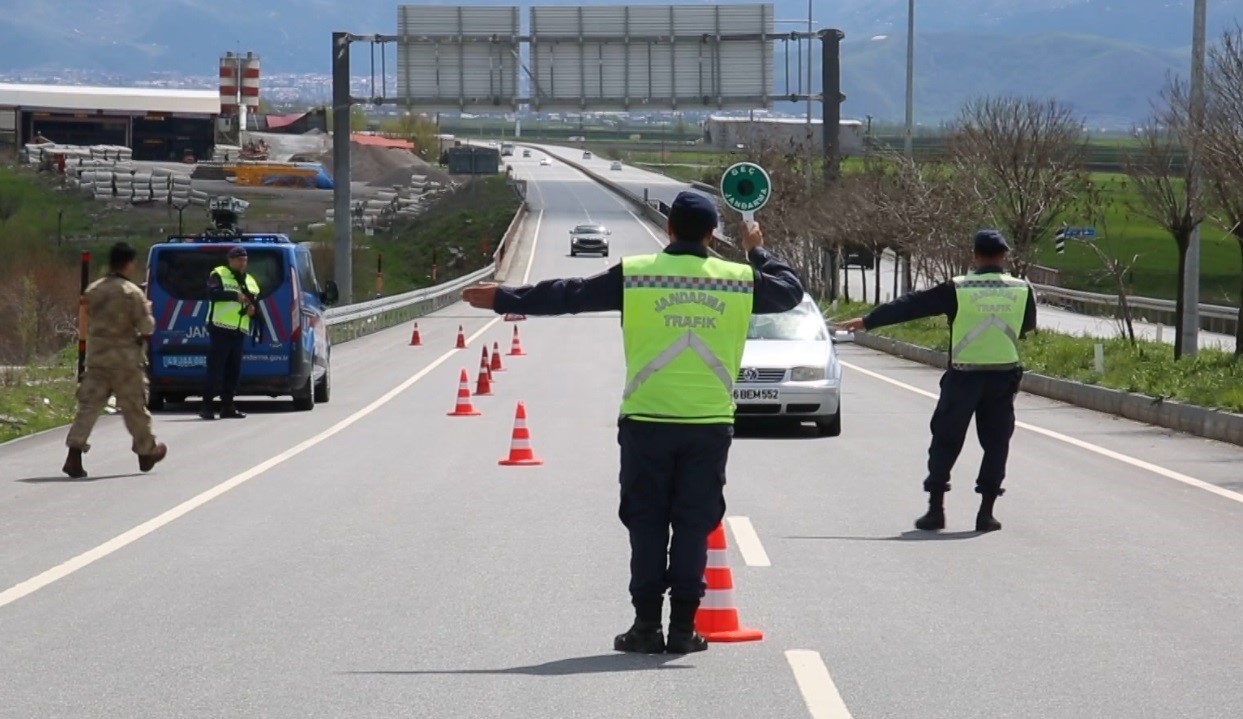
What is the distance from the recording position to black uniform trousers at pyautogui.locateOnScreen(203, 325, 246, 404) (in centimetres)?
2166

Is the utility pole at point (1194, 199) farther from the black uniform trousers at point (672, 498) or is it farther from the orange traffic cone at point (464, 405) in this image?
the black uniform trousers at point (672, 498)

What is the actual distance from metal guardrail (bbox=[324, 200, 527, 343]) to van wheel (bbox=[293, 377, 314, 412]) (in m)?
11.2

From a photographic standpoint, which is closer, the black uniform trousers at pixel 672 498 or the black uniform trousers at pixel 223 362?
the black uniform trousers at pixel 672 498

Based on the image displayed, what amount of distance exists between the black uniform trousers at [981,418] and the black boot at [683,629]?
4521mm

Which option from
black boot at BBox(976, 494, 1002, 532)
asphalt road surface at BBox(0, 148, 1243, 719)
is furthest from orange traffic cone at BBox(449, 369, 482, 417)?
black boot at BBox(976, 494, 1002, 532)

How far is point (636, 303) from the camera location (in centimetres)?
855

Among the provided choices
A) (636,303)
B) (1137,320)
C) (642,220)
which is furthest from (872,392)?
(642,220)

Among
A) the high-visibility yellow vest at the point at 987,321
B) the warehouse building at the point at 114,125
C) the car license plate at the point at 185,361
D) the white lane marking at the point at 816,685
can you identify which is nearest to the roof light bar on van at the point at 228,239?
the car license plate at the point at 185,361

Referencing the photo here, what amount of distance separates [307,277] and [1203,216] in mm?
12408

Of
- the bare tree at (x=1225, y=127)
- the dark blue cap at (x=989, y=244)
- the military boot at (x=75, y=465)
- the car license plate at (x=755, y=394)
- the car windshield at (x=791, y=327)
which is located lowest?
the military boot at (x=75, y=465)

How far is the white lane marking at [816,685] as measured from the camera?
289 inches

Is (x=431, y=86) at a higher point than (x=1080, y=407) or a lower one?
higher

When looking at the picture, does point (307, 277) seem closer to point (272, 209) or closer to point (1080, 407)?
point (1080, 407)

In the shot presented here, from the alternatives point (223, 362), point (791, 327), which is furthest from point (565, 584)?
point (223, 362)
